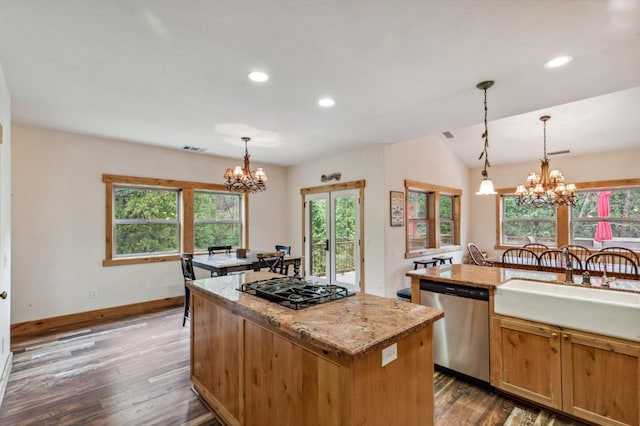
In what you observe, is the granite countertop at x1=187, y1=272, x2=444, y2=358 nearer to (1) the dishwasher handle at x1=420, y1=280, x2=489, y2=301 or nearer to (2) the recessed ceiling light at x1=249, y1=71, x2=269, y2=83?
(1) the dishwasher handle at x1=420, y1=280, x2=489, y2=301

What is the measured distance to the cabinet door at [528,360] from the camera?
7.17 ft

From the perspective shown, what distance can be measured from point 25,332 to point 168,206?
2.45 meters

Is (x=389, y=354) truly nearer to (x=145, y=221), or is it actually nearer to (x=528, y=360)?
(x=528, y=360)

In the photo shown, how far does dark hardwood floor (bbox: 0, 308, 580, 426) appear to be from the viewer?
223 cm

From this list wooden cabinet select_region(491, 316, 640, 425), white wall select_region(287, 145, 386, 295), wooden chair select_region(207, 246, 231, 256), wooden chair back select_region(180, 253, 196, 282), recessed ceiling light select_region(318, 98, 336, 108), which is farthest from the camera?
wooden chair select_region(207, 246, 231, 256)

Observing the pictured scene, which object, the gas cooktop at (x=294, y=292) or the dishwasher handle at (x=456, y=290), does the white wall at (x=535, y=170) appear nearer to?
the dishwasher handle at (x=456, y=290)

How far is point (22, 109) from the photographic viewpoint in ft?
11.3

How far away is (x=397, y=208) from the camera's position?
5.14 metres

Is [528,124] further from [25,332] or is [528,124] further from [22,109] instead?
[25,332]

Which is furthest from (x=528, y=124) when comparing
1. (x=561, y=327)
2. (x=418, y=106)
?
(x=561, y=327)

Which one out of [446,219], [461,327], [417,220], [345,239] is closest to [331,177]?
[345,239]

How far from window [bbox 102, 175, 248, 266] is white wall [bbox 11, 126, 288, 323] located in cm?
14

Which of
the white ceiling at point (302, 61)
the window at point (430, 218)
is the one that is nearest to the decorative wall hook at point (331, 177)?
the window at point (430, 218)

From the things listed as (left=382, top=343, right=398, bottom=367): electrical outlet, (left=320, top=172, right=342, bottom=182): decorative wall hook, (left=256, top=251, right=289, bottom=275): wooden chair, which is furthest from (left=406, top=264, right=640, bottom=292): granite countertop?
(left=320, top=172, right=342, bottom=182): decorative wall hook
